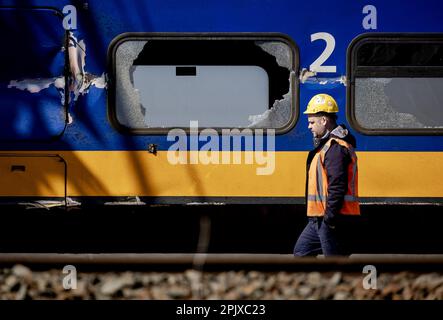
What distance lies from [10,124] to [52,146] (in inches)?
16.5

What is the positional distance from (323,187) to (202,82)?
1.54 meters

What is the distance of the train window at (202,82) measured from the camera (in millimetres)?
5871

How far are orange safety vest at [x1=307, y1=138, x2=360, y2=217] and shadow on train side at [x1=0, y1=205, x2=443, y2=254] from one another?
0.80 meters

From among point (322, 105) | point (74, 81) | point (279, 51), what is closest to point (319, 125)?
point (322, 105)

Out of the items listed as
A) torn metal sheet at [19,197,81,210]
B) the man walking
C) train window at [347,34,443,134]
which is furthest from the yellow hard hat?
torn metal sheet at [19,197,81,210]

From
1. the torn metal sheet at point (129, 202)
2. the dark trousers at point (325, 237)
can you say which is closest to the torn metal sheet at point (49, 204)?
the torn metal sheet at point (129, 202)

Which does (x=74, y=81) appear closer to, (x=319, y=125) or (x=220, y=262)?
(x=220, y=262)

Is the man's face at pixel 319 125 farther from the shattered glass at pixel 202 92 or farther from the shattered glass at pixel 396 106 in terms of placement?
the shattered glass at pixel 396 106

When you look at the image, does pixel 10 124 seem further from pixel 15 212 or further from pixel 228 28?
pixel 228 28

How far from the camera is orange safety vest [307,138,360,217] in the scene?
16.3 feet

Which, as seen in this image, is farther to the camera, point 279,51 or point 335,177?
point 279,51

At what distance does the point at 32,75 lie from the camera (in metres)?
5.89

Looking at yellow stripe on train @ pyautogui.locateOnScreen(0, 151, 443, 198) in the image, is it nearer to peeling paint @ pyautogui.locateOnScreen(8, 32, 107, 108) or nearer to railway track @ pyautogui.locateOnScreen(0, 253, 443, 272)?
peeling paint @ pyautogui.locateOnScreen(8, 32, 107, 108)

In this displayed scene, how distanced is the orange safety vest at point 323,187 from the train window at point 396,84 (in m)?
1.02
